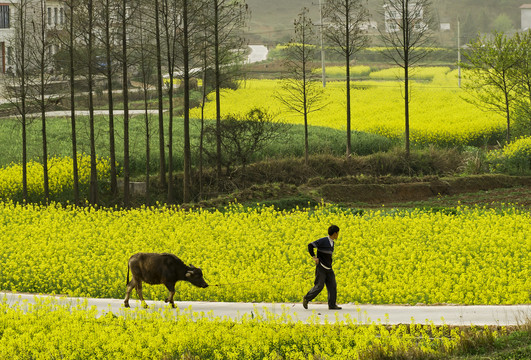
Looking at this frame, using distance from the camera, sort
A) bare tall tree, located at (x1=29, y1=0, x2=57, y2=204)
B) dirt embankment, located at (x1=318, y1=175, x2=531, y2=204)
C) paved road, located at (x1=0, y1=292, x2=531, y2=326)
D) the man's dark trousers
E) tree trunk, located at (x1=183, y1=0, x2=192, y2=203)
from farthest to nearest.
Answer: dirt embankment, located at (x1=318, y1=175, x2=531, y2=204) → tree trunk, located at (x1=183, y1=0, x2=192, y2=203) → bare tall tree, located at (x1=29, y1=0, x2=57, y2=204) → the man's dark trousers → paved road, located at (x1=0, y1=292, x2=531, y2=326)

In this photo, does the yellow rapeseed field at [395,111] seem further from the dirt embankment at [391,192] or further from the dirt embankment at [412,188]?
the dirt embankment at [412,188]

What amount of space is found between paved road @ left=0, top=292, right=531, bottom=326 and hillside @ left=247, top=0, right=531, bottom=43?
12564cm

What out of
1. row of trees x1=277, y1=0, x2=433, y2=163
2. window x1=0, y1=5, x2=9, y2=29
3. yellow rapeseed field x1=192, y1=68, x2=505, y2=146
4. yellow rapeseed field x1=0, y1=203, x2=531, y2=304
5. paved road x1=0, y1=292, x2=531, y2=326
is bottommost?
paved road x1=0, y1=292, x2=531, y2=326

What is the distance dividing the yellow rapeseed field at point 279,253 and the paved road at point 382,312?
71 cm

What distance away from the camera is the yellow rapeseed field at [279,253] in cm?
1803

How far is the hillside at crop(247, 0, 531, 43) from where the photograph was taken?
149m

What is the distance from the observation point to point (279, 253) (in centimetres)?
2180

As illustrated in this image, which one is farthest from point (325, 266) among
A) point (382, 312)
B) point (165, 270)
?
point (165, 270)

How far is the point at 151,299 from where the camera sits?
18.5 meters

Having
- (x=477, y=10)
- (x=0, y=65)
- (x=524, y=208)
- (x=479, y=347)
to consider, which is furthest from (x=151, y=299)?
(x=477, y=10)

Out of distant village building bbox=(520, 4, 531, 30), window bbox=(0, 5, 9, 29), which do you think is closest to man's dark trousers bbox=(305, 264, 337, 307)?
window bbox=(0, 5, 9, 29)

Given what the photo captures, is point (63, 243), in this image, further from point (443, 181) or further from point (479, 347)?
point (443, 181)

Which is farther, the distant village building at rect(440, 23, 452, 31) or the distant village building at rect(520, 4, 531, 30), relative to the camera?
the distant village building at rect(440, 23, 452, 31)

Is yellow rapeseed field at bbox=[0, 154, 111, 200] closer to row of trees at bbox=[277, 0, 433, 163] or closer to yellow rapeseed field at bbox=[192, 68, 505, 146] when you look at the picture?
row of trees at bbox=[277, 0, 433, 163]
